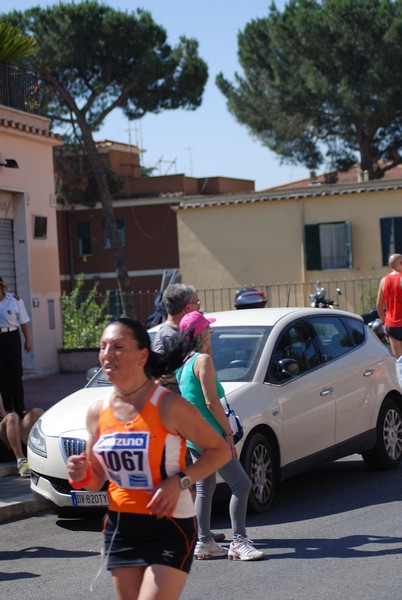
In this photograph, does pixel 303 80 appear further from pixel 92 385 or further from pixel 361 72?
pixel 92 385

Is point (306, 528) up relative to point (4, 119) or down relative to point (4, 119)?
down

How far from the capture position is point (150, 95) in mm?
41094

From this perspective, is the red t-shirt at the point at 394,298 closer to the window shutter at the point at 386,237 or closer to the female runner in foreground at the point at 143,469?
the female runner in foreground at the point at 143,469

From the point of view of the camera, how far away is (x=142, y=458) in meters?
4.20

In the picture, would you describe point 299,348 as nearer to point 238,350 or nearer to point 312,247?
point 238,350

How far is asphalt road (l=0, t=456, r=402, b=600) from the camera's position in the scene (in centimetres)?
659

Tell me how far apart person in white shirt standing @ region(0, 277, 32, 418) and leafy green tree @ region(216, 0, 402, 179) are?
3023cm

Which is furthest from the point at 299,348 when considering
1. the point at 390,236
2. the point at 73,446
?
the point at 390,236

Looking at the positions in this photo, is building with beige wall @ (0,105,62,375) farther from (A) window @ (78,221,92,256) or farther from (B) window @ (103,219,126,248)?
(A) window @ (78,221,92,256)

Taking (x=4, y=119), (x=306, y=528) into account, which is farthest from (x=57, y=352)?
(x=306, y=528)

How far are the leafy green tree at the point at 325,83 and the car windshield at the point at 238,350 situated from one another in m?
32.6

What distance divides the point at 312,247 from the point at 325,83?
318 inches

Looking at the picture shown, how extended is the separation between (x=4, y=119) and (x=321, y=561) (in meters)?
14.5

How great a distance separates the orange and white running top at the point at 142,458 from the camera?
4.21 metres
